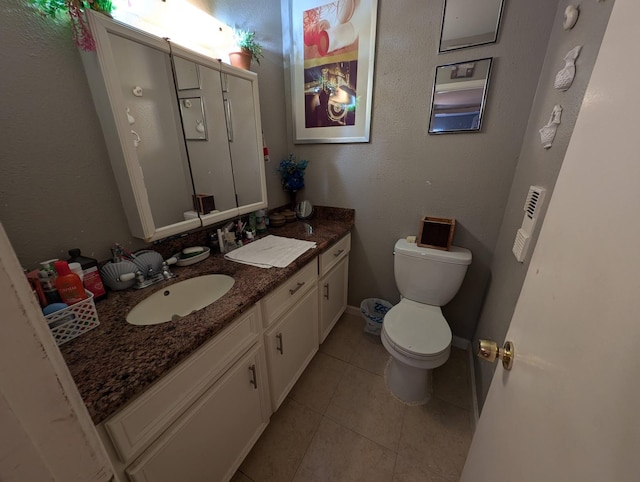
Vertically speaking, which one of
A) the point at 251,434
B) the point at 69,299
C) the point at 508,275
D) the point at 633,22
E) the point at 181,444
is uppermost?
the point at 633,22

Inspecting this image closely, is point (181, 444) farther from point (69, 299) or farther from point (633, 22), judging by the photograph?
point (633, 22)

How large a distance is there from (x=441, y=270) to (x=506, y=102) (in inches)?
37.8

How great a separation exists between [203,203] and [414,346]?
51.6 inches

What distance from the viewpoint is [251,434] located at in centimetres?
109

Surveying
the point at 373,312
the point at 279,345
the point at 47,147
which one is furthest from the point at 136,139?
the point at 373,312

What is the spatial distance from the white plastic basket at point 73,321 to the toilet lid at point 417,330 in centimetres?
124

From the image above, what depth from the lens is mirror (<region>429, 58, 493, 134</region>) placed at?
129 cm

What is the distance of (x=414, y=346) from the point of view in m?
1.23

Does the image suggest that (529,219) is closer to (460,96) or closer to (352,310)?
(460,96)

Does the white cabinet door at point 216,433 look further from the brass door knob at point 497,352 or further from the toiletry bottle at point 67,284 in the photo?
the brass door knob at point 497,352

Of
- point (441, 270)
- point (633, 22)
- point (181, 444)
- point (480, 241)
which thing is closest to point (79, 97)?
point (181, 444)

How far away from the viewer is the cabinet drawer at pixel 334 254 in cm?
151

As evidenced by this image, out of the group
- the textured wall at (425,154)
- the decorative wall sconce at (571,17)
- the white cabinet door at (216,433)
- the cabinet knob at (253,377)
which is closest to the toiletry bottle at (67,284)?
the white cabinet door at (216,433)

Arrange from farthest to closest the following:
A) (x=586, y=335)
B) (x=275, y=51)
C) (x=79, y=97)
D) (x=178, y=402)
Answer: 1. (x=275, y=51)
2. (x=79, y=97)
3. (x=178, y=402)
4. (x=586, y=335)
